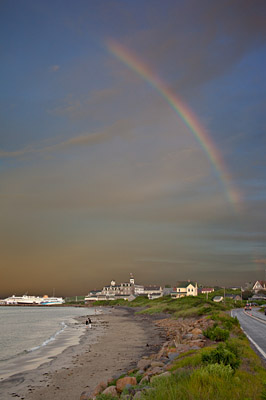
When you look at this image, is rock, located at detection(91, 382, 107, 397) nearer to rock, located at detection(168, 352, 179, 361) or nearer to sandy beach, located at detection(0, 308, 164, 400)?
sandy beach, located at detection(0, 308, 164, 400)

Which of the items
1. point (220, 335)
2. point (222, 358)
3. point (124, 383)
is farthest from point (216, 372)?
→ point (220, 335)

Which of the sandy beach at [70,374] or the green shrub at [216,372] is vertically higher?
the green shrub at [216,372]

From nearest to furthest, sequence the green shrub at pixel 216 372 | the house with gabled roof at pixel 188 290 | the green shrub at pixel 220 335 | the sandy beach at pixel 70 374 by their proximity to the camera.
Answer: the green shrub at pixel 216 372 → the sandy beach at pixel 70 374 → the green shrub at pixel 220 335 → the house with gabled roof at pixel 188 290

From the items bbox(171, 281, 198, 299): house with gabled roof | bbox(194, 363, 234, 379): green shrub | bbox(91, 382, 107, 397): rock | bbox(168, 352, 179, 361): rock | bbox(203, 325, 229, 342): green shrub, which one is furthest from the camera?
bbox(171, 281, 198, 299): house with gabled roof

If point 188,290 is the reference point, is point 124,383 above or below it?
above

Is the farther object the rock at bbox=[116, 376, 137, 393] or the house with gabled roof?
the house with gabled roof

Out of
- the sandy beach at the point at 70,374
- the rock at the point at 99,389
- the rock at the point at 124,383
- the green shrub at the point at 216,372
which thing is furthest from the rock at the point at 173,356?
the green shrub at the point at 216,372

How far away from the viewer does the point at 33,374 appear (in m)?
24.8

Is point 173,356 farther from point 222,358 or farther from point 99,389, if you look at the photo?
point 222,358

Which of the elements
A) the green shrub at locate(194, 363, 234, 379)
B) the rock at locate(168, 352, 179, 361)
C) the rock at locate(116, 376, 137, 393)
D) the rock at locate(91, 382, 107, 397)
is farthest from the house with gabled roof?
the green shrub at locate(194, 363, 234, 379)

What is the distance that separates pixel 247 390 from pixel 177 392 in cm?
207

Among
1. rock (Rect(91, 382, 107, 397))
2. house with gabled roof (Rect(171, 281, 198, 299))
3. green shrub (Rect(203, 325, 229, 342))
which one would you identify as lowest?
house with gabled roof (Rect(171, 281, 198, 299))

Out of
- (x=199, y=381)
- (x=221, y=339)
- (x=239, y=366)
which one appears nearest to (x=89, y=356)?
(x=221, y=339)

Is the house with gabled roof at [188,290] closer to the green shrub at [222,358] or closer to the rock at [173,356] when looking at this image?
the rock at [173,356]
